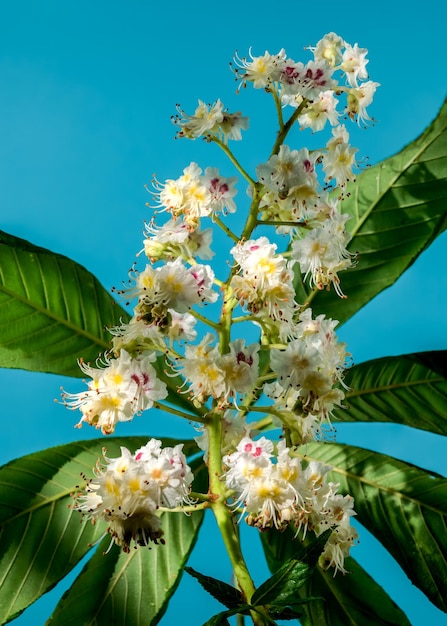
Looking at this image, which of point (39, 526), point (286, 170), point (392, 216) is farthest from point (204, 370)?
point (392, 216)

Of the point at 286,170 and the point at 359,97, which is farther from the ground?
the point at 359,97

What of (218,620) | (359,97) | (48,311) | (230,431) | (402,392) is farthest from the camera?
(402,392)

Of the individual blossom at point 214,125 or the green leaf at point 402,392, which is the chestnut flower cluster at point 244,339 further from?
the green leaf at point 402,392

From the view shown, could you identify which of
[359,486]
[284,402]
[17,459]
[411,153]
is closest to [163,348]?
[284,402]

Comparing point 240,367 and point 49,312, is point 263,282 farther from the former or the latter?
point 49,312

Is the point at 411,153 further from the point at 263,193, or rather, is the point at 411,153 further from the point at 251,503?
the point at 251,503

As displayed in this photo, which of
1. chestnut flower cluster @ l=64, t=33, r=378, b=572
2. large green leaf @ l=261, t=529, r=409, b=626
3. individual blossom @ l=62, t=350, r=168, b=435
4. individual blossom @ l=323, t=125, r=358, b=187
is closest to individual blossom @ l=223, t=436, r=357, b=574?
chestnut flower cluster @ l=64, t=33, r=378, b=572

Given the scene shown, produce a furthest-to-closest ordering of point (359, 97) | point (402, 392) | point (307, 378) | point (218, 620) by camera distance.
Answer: point (402, 392)
point (359, 97)
point (307, 378)
point (218, 620)
